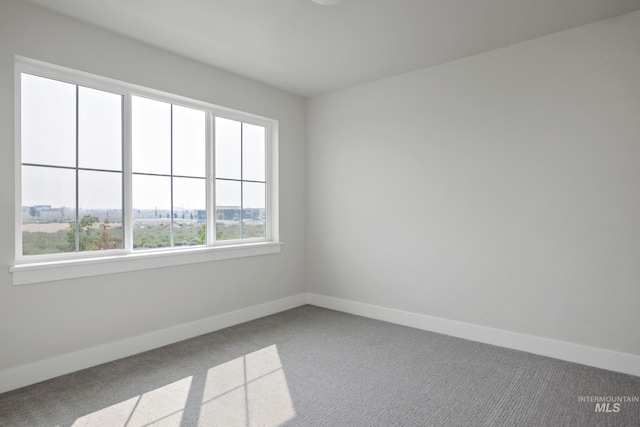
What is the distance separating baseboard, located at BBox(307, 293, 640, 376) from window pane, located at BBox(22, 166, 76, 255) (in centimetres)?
300

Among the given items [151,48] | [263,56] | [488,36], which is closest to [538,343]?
[488,36]

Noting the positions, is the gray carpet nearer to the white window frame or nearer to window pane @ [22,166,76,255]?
the white window frame

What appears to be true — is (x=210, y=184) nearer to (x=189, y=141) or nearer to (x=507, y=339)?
(x=189, y=141)

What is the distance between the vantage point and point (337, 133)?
15.4 ft

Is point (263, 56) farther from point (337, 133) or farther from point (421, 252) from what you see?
point (421, 252)

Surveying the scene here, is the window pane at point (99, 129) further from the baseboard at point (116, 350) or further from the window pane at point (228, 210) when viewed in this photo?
the baseboard at point (116, 350)

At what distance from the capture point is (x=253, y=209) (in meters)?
4.49

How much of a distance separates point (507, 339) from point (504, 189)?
1.37 m

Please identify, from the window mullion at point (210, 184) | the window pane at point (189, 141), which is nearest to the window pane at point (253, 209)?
the window mullion at point (210, 184)

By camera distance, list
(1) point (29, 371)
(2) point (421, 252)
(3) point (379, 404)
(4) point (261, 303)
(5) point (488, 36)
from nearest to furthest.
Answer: (3) point (379, 404) < (1) point (29, 371) < (5) point (488, 36) < (2) point (421, 252) < (4) point (261, 303)

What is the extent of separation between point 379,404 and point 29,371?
96.9 inches

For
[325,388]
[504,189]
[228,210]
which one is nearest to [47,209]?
[228,210]

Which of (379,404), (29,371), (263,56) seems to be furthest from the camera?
(263,56)

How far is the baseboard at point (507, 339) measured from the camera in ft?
9.54
